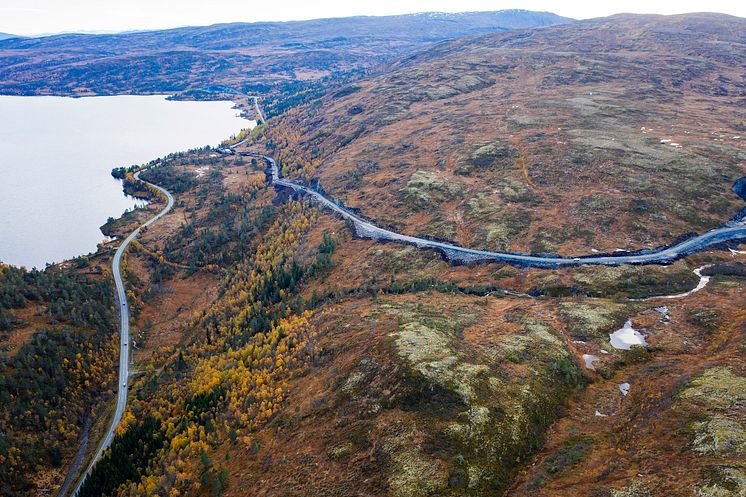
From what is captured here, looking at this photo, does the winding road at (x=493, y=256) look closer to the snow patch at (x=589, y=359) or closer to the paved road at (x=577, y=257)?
the paved road at (x=577, y=257)

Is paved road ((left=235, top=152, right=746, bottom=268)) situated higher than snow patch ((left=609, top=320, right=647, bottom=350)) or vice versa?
paved road ((left=235, top=152, right=746, bottom=268))

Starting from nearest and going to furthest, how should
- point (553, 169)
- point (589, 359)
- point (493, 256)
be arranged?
1. point (589, 359)
2. point (493, 256)
3. point (553, 169)

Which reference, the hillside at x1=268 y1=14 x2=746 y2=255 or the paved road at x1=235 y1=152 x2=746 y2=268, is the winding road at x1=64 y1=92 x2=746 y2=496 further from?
the hillside at x1=268 y1=14 x2=746 y2=255

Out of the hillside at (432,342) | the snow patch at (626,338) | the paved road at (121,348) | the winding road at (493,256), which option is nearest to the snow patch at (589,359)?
the hillside at (432,342)

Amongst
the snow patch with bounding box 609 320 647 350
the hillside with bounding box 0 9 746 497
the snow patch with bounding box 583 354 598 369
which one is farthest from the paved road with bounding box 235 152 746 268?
the snow patch with bounding box 583 354 598 369

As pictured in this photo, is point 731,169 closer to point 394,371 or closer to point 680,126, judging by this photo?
point 680,126

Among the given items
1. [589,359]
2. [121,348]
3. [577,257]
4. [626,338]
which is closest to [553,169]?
[577,257]

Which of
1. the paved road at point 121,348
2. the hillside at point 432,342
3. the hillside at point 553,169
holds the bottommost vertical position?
the paved road at point 121,348

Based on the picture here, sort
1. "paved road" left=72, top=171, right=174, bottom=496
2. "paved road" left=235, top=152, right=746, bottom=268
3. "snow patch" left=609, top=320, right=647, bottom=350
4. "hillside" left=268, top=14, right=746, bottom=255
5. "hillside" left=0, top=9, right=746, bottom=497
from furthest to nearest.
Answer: "hillside" left=268, top=14, right=746, bottom=255 → "paved road" left=235, top=152, right=746, bottom=268 → "paved road" left=72, top=171, right=174, bottom=496 → "snow patch" left=609, top=320, right=647, bottom=350 → "hillside" left=0, top=9, right=746, bottom=497

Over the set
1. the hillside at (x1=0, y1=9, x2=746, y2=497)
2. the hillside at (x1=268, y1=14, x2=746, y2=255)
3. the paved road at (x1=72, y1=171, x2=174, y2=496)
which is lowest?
the paved road at (x1=72, y1=171, x2=174, y2=496)

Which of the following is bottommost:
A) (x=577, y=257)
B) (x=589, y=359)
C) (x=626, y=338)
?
(x=589, y=359)

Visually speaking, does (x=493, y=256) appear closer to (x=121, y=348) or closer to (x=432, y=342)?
(x=432, y=342)

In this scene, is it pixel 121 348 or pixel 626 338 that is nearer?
pixel 626 338
